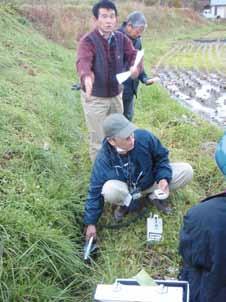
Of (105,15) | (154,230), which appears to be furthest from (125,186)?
(105,15)

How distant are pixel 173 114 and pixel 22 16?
10018 millimetres

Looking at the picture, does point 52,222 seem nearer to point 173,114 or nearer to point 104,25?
point 104,25

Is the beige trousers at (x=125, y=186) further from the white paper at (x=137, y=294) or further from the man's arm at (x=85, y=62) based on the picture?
the white paper at (x=137, y=294)

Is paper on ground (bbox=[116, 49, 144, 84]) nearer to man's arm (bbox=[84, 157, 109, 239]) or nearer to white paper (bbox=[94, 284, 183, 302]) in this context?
man's arm (bbox=[84, 157, 109, 239])

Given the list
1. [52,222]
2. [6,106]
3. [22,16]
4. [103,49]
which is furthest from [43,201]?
[22,16]

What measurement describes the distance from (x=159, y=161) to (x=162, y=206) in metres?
0.46

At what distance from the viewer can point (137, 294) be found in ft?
5.82

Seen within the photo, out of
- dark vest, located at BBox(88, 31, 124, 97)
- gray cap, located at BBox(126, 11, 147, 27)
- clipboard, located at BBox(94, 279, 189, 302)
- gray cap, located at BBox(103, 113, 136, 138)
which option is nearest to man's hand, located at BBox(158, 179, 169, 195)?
gray cap, located at BBox(103, 113, 136, 138)

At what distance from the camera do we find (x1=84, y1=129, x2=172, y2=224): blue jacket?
342 centimetres

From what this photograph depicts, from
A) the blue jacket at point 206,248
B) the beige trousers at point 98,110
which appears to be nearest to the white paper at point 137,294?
the blue jacket at point 206,248

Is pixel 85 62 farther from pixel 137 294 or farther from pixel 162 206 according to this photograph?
pixel 137 294

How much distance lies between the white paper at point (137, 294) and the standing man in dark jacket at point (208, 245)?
0.24 meters

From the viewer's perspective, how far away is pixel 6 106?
5188 mm

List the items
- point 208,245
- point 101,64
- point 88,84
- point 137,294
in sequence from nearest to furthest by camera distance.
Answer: point 137,294
point 208,245
point 88,84
point 101,64
